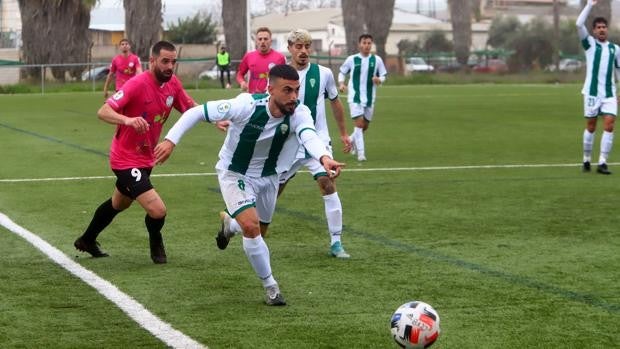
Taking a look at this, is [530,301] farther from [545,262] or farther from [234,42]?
[234,42]

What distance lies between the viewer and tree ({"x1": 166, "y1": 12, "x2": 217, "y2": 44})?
82.9m

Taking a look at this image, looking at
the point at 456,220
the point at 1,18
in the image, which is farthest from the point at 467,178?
the point at 1,18

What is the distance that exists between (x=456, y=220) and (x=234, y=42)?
44212 millimetres

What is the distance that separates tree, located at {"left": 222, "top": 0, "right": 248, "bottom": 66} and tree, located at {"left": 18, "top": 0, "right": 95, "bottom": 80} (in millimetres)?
6984

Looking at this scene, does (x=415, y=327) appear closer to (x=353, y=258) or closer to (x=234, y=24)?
(x=353, y=258)

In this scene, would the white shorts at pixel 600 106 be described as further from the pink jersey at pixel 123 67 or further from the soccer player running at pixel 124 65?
the pink jersey at pixel 123 67

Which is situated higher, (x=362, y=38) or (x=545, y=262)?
(x=362, y=38)

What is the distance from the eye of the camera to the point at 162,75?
9.38 meters

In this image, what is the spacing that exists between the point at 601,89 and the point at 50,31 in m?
36.5

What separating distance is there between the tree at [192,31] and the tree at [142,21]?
35632 millimetres

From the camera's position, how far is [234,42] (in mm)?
55438

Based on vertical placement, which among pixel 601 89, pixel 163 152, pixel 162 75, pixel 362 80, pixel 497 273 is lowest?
pixel 497 273

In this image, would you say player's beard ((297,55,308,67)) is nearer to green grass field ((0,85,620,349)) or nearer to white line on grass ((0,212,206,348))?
green grass field ((0,85,620,349))

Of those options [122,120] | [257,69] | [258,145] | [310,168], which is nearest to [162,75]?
[122,120]
